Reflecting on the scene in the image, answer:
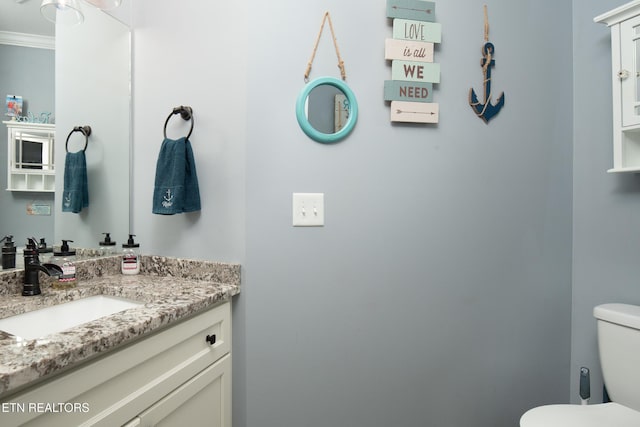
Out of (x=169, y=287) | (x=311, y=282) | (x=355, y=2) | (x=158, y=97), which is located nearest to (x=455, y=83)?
(x=355, y=2)

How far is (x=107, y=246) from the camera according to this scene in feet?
4.18

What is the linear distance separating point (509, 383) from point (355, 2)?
5.75 ft

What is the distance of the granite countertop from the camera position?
1.83ft

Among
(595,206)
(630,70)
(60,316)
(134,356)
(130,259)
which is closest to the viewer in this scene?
(134,356)

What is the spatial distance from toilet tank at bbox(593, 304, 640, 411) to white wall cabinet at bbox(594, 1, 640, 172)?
1.82 ft

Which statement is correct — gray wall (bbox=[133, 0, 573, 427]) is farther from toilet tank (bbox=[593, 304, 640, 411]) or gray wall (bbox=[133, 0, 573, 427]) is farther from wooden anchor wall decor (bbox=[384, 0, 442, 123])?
toilet tank (bbox=[593, 304, 640, 411])

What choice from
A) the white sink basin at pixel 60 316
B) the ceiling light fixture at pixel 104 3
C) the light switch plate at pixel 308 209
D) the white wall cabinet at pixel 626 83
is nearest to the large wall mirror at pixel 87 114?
the ceiling light fixture at pixel 104 3

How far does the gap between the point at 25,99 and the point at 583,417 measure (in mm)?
2209

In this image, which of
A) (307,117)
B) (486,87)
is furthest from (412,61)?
(307,117)

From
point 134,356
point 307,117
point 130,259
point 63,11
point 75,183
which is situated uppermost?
point 63,11

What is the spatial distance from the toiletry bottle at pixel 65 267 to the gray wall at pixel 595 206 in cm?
214

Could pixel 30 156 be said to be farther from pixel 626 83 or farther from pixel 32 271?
pixel 626 83

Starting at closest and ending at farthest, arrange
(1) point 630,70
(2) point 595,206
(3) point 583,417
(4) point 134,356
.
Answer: (4) point 134,356 → (3) point 583,417 → (1) point 630,70 → (2) point 595,206

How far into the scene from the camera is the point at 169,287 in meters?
1.08
